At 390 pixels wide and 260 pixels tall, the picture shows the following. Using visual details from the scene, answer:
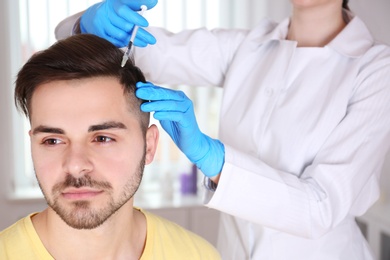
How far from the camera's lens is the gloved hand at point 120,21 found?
1.44 meters

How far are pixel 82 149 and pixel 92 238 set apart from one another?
0.24 metres

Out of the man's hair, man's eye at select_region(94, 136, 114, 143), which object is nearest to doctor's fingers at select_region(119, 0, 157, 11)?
the man's hair

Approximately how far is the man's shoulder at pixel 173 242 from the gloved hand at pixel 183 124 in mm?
204

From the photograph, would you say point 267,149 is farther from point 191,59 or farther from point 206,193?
point 191,59

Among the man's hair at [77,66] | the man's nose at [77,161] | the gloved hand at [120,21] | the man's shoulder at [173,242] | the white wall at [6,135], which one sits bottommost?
the white wall at [6,135]

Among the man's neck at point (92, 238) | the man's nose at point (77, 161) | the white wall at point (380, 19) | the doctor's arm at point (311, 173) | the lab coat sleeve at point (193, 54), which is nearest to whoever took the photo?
the man's nose at point (77, 161)

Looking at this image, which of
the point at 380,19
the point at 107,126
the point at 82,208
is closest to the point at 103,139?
the point at 107,126

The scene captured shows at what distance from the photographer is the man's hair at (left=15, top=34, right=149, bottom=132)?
4.59 feet

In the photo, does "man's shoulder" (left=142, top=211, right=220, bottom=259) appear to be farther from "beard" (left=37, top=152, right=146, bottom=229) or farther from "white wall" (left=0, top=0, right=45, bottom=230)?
"white wall" (left=0, top=0, right=45, bottom=230)

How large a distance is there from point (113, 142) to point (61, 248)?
0.92ft

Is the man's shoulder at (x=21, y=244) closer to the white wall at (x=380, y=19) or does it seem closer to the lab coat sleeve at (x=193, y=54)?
the lab coat sleeve at (x=193, y=54)

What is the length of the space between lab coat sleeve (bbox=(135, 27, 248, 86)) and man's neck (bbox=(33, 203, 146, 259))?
21.6 inches

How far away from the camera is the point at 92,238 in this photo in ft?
4.74

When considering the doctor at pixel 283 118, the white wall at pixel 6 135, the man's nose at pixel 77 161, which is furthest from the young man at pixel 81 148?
the white wall at pixel 6 135
